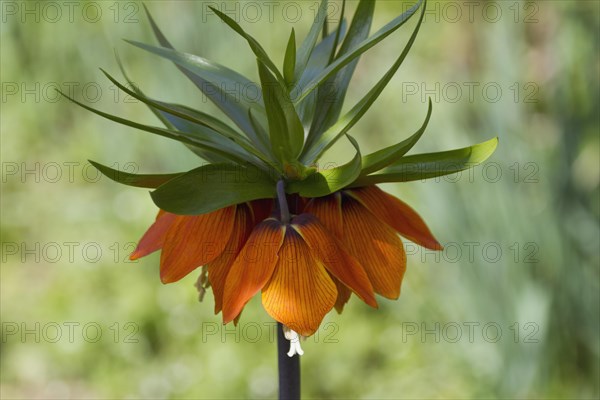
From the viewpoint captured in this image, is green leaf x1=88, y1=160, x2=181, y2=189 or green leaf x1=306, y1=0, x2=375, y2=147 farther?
green leaf x1=306, y1=0, x2=375, y2=147

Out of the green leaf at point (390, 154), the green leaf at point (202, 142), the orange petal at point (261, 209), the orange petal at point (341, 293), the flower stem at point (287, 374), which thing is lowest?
the flower stem at point (287, 374)

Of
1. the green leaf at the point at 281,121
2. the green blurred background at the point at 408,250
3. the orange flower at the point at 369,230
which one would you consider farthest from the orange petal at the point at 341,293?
the green blurred background at the point at 408,250

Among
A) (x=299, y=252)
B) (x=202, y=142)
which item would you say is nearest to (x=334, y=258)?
(x=299, y=252)

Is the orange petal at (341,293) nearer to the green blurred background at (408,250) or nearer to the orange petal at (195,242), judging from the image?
the orange petal at (195,242)

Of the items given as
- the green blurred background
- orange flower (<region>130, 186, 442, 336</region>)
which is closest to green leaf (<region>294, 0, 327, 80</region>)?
orange flower (<region>130, 186, 442, 336</region>)

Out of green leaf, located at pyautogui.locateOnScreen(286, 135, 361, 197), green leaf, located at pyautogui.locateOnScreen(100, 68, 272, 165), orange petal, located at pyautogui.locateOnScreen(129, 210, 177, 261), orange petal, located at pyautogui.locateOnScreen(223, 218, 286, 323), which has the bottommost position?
orange petal, located at pyautogui.locateOnScreen(223, 218, 286, 323)

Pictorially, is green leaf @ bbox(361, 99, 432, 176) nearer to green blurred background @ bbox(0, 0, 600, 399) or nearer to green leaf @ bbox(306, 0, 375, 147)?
green leaf @ bbox(306, 0, 375, 147)

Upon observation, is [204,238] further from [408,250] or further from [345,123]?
[408,250]
